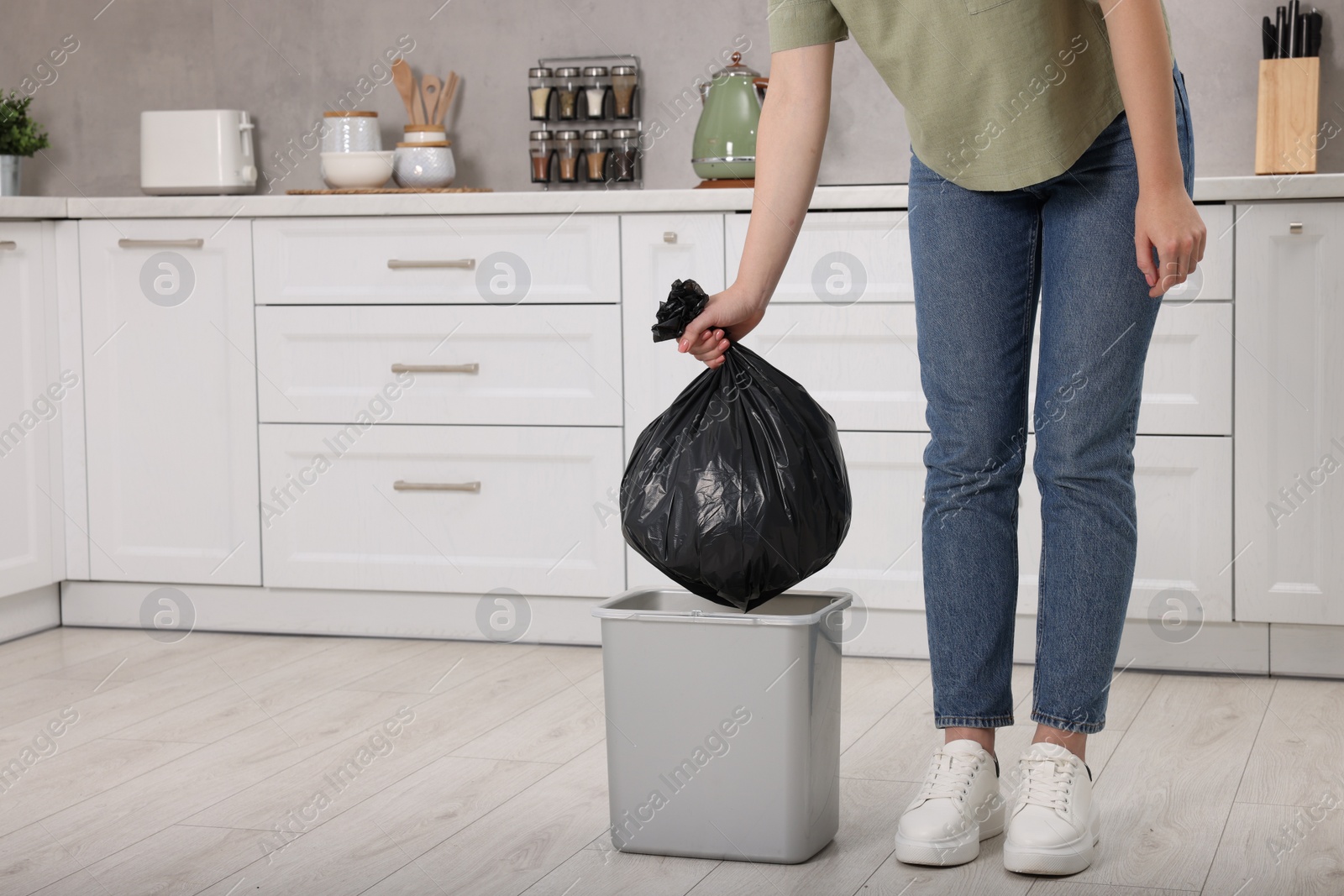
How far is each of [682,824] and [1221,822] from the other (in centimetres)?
56

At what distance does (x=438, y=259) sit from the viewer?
7.47 feet

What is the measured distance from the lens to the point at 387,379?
232 cm

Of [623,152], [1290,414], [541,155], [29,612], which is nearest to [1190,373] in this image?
[1290,414]

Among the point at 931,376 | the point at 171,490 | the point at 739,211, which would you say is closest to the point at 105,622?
the point at 171,490

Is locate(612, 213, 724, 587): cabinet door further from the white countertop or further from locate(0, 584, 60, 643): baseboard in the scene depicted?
locate(0, 584, 60, 643): baseboard

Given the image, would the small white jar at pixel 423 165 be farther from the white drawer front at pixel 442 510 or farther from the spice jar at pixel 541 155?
the white drawer front at pixel 442 510

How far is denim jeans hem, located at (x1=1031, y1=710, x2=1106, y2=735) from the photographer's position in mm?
1311

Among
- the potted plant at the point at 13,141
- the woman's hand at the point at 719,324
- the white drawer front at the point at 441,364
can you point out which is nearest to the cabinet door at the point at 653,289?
the white drawer front at the point at 441,364

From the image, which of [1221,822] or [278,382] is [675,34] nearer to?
[278,382]

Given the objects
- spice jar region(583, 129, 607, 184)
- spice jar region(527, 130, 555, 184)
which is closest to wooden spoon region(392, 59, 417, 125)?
spice jar region(527, 130, 555, 184)

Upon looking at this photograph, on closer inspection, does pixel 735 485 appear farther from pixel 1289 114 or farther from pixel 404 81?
pixel 404 81

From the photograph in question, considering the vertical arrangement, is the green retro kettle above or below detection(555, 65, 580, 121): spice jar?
below

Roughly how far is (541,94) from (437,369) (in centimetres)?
70

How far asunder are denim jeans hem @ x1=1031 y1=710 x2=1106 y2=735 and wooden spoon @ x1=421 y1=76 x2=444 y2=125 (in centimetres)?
189
